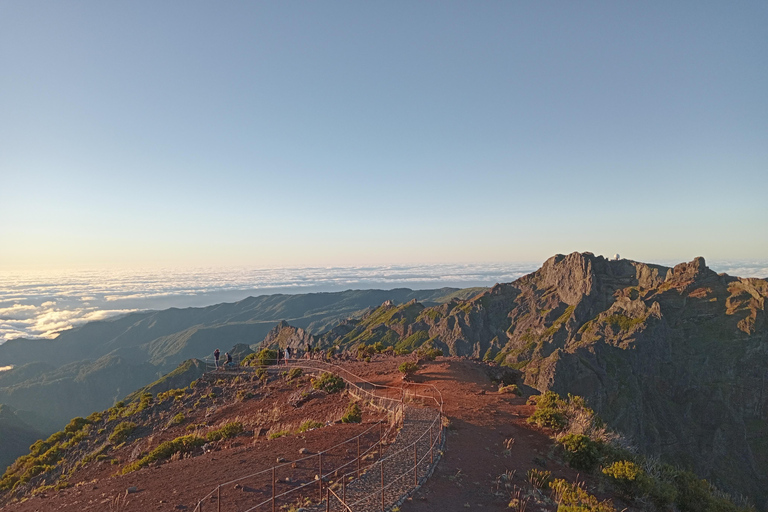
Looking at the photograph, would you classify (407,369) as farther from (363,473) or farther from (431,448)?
(363,473)

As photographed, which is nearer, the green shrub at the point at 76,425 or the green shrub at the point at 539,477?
the green shrub at the point at 539,477

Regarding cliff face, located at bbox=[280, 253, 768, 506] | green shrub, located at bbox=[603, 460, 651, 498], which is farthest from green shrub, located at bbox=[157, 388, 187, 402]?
cliff face, located at bbox=[280, 253, 768, 506]

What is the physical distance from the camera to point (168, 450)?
68.3 ft

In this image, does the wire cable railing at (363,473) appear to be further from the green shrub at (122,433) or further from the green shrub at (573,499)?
the green shrub at (122,433)

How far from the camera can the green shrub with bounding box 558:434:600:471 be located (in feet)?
51.6

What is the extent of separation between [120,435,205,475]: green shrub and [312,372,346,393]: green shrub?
32.1 ft

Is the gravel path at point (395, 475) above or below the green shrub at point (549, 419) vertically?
above

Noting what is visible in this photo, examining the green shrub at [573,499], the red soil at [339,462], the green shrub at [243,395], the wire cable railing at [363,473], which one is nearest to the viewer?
the wire cable railing at [363,473]

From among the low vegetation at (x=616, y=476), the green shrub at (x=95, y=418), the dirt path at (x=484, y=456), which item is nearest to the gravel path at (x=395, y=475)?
the dirt path at (x=484, y=456)

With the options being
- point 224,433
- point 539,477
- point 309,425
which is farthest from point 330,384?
point 539,477

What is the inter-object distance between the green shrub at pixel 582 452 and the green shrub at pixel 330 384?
1722cm

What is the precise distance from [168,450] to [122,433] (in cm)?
1489

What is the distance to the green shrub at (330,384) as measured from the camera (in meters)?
29.5

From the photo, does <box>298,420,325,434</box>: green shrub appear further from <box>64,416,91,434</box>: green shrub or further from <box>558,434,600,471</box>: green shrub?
<box>64,416,91,434</box>: green shrub
